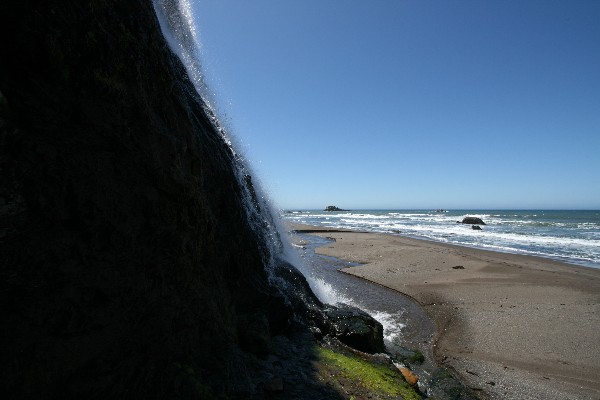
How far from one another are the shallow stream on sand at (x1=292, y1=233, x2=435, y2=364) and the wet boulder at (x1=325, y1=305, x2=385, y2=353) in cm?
82

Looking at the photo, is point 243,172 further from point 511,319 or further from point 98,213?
point 511,319

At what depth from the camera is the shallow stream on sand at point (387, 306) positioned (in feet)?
28.5

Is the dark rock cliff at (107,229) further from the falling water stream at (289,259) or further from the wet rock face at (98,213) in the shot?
the falling water stream at (289,259)

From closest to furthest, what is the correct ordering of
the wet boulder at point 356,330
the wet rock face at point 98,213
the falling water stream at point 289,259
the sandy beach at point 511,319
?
1. the wet rock face at point 98,213
2. the sandy beach at point 511,319
3. the wet boulder at point 356,330
4. the falling water stream at point 289,259

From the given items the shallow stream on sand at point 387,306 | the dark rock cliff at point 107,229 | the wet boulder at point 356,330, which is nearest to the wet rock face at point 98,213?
the dark rock cliff at point 107,229

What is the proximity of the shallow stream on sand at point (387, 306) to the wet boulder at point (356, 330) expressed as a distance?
0.82 metres

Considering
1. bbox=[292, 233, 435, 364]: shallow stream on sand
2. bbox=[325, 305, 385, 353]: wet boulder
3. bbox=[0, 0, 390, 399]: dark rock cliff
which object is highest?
bbox=[0, 0, 390, 399]: dark rock cliff

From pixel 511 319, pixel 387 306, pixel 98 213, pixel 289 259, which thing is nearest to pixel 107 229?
pixel 98 213

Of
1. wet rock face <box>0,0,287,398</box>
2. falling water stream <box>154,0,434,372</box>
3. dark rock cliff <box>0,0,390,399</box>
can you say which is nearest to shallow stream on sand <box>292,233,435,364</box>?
falling water stream <box>154,0,434,372</box>

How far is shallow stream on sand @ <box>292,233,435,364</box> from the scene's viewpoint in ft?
28.5

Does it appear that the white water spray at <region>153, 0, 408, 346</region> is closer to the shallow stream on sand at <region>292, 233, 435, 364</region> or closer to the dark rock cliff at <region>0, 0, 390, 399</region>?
the shallow stream on sand at <region>292, 233, 435, 364</region>

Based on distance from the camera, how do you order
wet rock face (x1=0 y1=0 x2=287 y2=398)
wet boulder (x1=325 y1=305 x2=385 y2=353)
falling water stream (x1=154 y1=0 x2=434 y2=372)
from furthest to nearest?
falling water stream (x1=154 y1=0 x2=434 y2=372) < wet boulder (x1=325 y1=305 x2=385 y2=353) < wet rock face (x1=0 y1=0 x2=287 y2=398)

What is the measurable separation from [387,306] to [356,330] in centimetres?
477

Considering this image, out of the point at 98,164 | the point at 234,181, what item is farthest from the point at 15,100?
the point at 234,181
